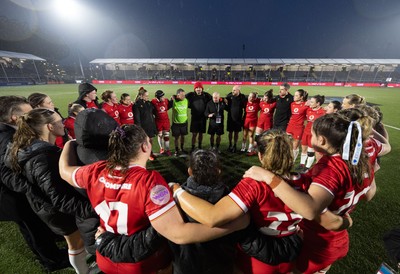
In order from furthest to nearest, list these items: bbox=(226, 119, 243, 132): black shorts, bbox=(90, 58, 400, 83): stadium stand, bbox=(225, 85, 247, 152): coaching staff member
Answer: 1. bbox=(90, 58, 400, 83): stadium stand
2. bbox=(226, 119, 243, 132): black shorts
3. bbox=(225, 85, 247, 152): coaching staff member

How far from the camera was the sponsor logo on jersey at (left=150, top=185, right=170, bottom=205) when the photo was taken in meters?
1.33

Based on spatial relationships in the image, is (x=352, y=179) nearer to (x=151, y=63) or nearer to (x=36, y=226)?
(x=36, y=226)

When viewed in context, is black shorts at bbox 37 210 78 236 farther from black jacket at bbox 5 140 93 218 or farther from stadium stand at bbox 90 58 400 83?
stadium stand at bbox 90 58 400 83

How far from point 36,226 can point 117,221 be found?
6.07 feet

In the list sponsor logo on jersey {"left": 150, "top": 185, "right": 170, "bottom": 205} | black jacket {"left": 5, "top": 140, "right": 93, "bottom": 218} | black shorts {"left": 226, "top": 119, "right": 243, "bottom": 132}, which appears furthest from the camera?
black shorts {"left": 226, "top": 119, "right": 243, "bottom": 132}

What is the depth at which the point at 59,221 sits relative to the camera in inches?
87.1

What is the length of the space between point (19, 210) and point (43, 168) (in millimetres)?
1092

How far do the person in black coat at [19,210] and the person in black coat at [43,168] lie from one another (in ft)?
0.84

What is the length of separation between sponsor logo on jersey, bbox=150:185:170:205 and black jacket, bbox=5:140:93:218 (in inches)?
41.8

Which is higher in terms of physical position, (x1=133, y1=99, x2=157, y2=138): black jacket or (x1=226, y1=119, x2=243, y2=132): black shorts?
(x1=133, y1=99, x2=157, y2=138): black jacket

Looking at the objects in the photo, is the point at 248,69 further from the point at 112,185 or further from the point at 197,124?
the point at 112,185

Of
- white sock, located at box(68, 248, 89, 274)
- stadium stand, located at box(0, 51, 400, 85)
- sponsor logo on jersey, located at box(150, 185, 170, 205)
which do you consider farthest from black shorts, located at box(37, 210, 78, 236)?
stadium stand, located at box(0, 51, 400, 85)

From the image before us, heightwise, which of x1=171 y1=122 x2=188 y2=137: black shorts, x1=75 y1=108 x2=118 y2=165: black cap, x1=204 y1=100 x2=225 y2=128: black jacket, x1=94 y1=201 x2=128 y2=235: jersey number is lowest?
x1=171 y1=122 x2=188 y2=137: black shorts

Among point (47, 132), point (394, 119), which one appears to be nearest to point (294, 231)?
point (47, 132)
